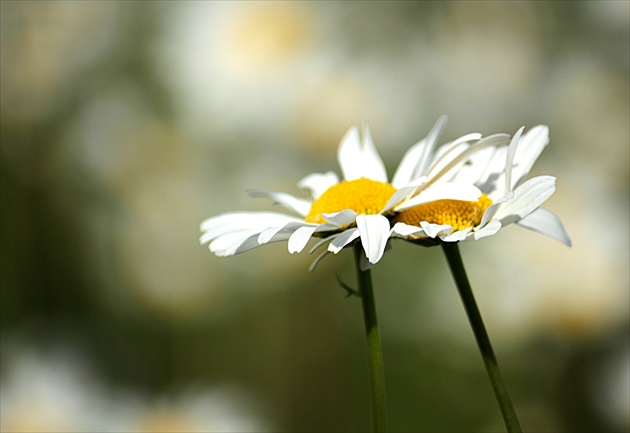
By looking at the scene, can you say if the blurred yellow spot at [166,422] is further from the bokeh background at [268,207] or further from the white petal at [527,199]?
the white petal at [527,199]

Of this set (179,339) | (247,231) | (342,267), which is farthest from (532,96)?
(247,231)

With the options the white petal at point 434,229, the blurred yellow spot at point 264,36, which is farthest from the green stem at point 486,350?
the blurred yellow spot at point 264,36

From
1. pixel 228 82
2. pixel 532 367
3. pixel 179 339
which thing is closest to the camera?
pixel 532 367

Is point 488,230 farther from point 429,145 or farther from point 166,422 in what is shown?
point 166,422

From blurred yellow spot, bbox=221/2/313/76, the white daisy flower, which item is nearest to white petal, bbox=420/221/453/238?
the white daisy flower

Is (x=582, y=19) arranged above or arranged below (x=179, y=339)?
above

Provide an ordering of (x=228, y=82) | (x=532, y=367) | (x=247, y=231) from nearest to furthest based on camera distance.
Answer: (x=247, y=231) < (x=532, y=367) < (x=228, y=82)

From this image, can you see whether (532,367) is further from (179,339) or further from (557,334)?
(179,339)

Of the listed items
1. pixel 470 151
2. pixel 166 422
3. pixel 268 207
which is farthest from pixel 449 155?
pixel 268 207
